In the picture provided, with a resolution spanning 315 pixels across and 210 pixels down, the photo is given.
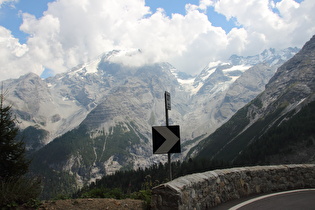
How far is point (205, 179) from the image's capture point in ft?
36.2

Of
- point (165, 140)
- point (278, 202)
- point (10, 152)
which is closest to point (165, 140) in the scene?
point (165, 140)

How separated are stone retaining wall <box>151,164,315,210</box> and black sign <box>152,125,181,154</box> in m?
1.21

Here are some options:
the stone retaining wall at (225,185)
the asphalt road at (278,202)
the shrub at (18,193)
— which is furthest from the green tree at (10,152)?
the asphalt road at (278,202)

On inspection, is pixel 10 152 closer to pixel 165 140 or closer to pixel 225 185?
pixel 165 140

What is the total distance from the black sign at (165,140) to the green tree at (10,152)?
23.9 feet

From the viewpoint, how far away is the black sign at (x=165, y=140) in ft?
34.9

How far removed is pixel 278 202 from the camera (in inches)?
471

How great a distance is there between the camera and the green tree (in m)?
13.6

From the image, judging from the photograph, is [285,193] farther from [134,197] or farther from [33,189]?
[33,189]

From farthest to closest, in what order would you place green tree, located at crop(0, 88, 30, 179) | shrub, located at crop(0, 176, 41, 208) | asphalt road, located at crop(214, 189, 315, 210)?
green tree, located at crop(0, 88, 30, 179), asphalt road, located at crop(214, 189, 315, 210), shrub, located at crop(0, 176, 41, 208)

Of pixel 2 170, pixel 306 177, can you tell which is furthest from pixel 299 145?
pixel 2 170

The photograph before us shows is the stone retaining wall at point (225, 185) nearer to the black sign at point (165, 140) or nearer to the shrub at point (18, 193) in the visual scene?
the black sign at point (165, 140)

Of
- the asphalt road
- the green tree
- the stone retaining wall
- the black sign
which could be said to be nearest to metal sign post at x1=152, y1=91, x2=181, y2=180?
the black sign

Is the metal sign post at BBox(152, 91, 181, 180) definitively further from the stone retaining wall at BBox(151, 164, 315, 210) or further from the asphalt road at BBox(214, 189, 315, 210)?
the asphalt road at BBox(214, 189, 315, 210)
